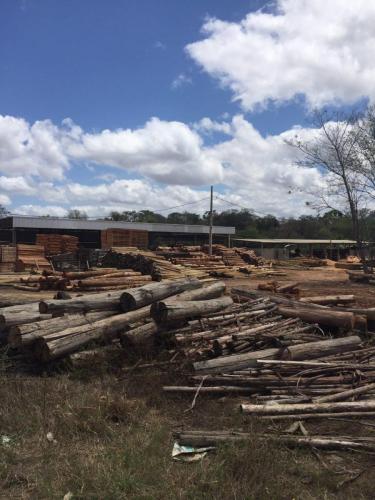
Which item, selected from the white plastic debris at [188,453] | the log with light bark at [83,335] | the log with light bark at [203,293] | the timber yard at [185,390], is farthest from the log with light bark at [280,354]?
the log with light bark at [203,293]

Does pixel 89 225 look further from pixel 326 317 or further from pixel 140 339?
→ pixel 140 339

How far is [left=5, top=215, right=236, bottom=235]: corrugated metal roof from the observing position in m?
38.0

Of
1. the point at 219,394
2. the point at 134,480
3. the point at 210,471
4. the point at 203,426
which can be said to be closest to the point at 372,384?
the point at 219,394

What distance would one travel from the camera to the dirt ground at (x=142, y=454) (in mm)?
3992

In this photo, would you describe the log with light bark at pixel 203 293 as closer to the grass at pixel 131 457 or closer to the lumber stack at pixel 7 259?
the grass at pixel 131 457

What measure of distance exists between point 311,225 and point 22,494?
88.3 metres

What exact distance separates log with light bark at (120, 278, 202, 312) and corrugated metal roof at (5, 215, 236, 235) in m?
30.5

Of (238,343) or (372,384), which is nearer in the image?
(372,384)

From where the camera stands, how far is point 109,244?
3731 centimetres

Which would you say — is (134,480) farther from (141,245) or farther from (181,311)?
(141,245)

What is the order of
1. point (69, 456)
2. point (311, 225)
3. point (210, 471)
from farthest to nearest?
point (311, 225) < point (69, 456) < point (210, 471)

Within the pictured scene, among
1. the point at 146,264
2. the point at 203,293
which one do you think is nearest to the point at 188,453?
the point at 203,293

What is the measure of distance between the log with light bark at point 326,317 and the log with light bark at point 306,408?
12.0 ft

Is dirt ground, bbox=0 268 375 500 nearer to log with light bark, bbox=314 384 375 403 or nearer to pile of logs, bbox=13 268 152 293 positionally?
log with light bark, bbox=314 384 375 403
